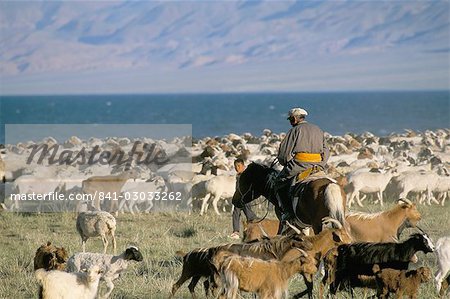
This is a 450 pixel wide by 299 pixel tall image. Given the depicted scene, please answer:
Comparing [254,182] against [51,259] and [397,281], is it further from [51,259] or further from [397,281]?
[397,281]

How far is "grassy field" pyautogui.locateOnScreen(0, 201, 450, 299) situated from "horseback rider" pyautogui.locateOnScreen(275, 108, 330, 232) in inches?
52.9

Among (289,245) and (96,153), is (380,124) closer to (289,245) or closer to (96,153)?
(96,153)

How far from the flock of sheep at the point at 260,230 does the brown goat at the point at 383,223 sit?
0.01m

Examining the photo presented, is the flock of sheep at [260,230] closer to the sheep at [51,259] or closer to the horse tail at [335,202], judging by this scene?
the sheep at [51,259]

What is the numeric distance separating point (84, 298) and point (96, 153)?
15.8m

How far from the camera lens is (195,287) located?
1005 cm

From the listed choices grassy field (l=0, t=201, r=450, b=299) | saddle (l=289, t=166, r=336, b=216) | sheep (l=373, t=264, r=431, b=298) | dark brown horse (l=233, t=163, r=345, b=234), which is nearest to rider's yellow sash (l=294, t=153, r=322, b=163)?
saddle (l=289, t=166, r=336, b=216)

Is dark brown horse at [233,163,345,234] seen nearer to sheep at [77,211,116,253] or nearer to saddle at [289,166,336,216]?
saddle at [289,166,336,216]

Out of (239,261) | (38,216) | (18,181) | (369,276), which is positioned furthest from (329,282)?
(18,181)

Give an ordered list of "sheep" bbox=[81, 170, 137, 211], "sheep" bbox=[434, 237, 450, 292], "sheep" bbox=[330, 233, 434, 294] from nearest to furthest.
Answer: "sheep" bbox=[330, 233, 434, 294] < "sheep" bbox=[434, 237, 450, 292] < "sheep" bbox=[81, 170, 137, 211]

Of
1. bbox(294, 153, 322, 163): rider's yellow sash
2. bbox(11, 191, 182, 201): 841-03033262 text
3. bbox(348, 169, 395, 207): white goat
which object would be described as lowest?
bbox(11, 191, 182, 201): 841-03033262 text

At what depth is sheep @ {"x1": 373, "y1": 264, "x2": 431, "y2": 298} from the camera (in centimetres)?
887

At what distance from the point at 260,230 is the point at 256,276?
3.50 meters

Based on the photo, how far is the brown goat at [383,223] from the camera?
1201 centimetres
